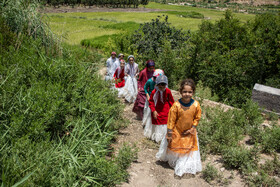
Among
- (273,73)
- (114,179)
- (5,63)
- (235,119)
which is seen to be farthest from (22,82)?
(273,73)

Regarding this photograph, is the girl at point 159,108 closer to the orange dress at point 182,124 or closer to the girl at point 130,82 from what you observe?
the orange dress at point 182,124

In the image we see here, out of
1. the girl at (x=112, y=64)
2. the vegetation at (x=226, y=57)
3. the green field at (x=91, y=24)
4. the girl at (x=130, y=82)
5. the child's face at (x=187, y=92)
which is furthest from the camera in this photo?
the green field at (x=91, y=24)

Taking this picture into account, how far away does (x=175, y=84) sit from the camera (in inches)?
321

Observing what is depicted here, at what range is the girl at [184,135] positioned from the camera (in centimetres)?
374

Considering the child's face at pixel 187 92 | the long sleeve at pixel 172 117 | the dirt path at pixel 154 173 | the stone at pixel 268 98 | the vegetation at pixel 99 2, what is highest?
the vegetation at pixel 99 2

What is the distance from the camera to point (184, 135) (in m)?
3.86

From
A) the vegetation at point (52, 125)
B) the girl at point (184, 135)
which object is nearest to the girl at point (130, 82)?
the vegetation at point (52, 125)

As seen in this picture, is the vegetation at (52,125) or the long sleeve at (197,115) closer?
the vegetation at (52,125)

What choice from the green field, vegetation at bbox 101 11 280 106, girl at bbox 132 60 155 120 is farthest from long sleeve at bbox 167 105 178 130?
the green field

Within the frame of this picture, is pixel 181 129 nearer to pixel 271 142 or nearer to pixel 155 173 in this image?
pixel 155 173

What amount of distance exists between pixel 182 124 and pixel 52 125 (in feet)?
6.76

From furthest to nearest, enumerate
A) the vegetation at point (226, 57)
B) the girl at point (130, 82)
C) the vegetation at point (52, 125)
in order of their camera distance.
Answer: the vegetation at point (226, 57)
the girl at point (130, 82)
the vegetation at point (52, 125)

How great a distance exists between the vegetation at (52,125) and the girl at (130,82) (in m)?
1.77

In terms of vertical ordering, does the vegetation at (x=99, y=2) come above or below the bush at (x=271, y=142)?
above
